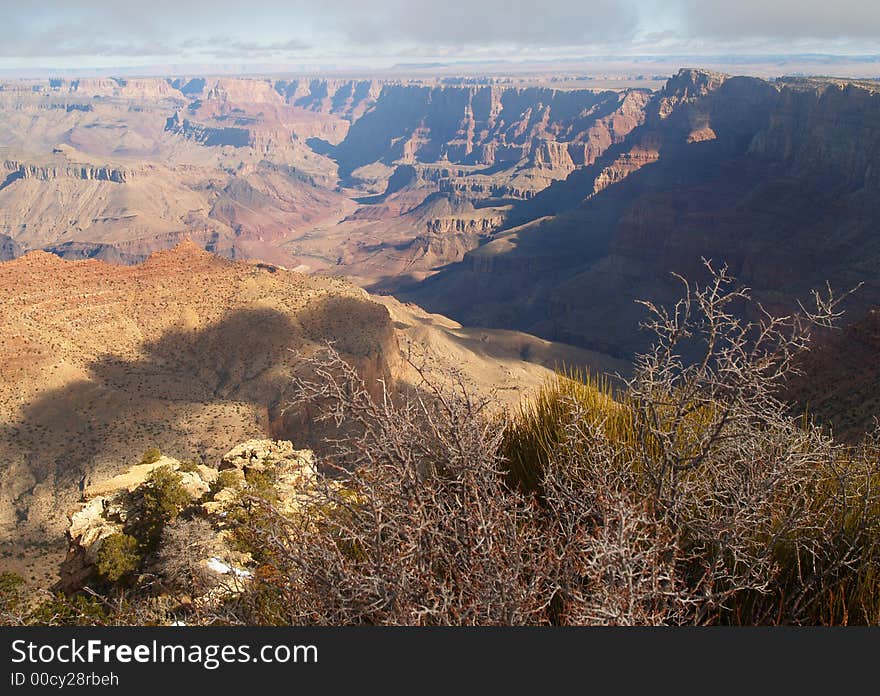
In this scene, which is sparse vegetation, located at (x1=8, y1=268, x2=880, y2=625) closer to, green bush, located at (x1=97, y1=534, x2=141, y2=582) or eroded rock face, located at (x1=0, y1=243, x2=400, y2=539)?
green bush, located at (x1=97, y1=534, x2=141, y2=582)

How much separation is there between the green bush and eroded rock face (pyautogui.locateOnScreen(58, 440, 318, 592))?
2.18 feet

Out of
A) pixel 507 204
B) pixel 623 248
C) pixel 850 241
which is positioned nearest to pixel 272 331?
pixel 850 241

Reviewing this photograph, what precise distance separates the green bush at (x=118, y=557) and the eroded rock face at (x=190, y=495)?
2.18ft

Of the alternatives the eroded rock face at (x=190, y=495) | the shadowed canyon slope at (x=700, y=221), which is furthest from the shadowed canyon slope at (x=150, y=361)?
the shadowed canyon slope at (x=700, y=221)

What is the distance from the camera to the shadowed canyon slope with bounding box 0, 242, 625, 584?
25.9 metres

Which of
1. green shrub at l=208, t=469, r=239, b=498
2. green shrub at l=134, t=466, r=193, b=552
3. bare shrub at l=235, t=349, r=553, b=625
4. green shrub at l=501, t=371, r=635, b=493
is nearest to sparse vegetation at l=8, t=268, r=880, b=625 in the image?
bare shrub at l=235, t=349, r=553, b=625

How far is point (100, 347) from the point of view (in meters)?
33.3

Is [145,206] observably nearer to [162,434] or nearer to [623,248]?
[623,248]

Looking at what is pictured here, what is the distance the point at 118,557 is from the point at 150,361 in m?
23.2

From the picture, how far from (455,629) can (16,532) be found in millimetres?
25285

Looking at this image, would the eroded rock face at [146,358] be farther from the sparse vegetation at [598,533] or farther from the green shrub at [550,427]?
the sparse vegetation at [598,533]

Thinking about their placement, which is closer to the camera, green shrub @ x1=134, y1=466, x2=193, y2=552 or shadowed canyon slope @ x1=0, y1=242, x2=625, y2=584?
green shrub @ x1=134, y1=466, x2=193, y2=552

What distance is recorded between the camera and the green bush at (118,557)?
1191 cm

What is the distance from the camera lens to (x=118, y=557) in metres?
12.1
